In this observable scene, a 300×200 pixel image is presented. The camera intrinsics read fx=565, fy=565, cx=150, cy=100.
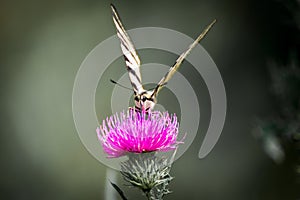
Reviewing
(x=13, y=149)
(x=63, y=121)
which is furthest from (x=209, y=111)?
(x=13, y=149)

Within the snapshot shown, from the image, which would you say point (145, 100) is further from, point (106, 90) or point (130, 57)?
point (106, 90)

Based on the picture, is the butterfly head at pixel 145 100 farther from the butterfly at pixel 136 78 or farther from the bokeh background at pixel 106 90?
the bokeh background at pixel 106 90

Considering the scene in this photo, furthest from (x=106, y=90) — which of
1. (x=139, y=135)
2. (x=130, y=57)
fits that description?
(x=139, y=135)

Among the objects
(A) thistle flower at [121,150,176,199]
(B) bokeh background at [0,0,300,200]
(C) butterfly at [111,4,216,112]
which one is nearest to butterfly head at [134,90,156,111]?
(C) butterfly at [111,4,216,112]

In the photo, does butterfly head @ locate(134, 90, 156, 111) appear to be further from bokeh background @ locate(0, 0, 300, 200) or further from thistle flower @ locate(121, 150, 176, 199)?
bokeh background @ locate(0, 0, 300, 200)

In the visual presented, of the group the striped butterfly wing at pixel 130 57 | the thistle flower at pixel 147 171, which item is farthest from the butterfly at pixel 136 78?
the thistle flower at pixel 147 171

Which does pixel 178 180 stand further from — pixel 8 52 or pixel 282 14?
pixel 8 52
